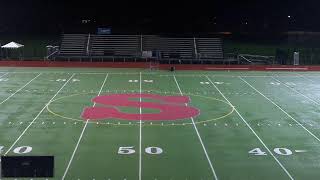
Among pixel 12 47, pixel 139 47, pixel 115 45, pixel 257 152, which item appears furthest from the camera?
pixel 115 45

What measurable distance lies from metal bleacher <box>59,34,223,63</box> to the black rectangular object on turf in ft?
91.2

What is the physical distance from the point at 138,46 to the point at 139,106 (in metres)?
20.7

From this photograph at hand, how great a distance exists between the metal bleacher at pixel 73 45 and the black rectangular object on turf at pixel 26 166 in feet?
96.2

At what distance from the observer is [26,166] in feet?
37.3

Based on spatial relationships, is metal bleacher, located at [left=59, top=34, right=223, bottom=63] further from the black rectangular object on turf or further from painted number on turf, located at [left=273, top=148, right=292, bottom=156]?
the black rectangular object on turf

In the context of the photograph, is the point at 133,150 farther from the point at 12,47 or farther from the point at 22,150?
the point at 12,47

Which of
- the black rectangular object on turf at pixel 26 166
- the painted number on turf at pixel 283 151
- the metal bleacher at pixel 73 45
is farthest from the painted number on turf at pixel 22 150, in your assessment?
the metal bleacher at pixel 73 45

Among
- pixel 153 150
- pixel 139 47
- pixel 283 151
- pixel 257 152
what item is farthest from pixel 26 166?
pixel 139 47

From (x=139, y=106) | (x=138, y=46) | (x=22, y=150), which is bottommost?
(x=22, y=150)

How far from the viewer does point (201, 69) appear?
3556cm

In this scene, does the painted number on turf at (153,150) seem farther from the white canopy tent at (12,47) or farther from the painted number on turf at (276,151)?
the white canopy tent at (12,47)

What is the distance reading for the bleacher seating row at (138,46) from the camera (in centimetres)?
4053

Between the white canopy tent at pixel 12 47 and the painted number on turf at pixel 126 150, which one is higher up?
the white canopy tent at pixel 12 47

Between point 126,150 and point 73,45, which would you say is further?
point 73,45
